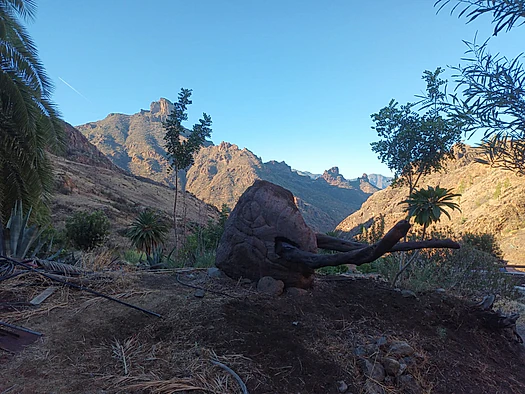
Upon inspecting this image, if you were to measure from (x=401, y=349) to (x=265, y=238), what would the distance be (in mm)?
2185

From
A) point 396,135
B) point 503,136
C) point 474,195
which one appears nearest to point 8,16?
point 503,136

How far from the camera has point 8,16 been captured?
757 centimetres

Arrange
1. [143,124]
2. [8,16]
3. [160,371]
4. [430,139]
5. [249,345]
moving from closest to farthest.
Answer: [160,371] → [249,345] → [8,16] → [430,139] → [143,124]

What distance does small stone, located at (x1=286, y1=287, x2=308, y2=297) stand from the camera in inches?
174

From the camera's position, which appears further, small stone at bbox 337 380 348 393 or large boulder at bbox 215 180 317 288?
large boulder at bbox 215 180 317 288

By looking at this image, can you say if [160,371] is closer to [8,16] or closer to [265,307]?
[265,307]

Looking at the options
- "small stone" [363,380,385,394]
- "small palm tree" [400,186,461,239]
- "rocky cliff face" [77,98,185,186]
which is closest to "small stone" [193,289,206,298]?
"small stone" [363,380,385,394]

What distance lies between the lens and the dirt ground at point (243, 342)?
Result: 8.55 ft

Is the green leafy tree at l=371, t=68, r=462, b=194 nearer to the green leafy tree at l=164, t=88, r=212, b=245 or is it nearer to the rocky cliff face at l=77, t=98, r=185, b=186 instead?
the green leafy tree at l=164, t=88, r=212, b=245

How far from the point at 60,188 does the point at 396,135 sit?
3101 cm

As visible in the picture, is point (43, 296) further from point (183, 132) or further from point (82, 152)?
point (82, 152)

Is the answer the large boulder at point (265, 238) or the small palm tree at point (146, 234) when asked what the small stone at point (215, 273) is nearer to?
the large boulder at point (265, 238)

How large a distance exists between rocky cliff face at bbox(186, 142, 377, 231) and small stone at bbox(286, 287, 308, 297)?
2739 inches

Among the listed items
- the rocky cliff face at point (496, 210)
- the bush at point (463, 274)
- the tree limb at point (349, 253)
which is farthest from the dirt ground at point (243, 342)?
the rocky cliff face at point (496, 210)
